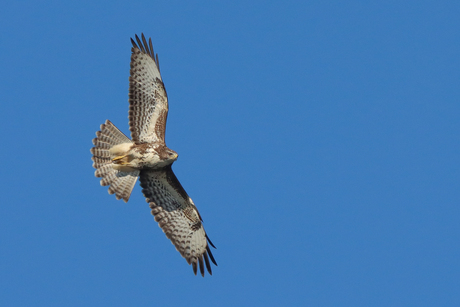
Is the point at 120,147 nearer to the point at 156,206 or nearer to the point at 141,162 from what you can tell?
the point at 141,162

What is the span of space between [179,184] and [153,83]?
6.38 ft

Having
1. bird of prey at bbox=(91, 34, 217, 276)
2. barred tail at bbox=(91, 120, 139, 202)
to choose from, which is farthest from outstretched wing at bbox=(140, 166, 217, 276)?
barred tail at bbox=(91, 120, 139, 202)

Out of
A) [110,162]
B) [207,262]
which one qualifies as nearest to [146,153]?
[110,162]

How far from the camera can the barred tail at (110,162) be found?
11.8 metres

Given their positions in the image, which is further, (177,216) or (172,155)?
(177,216)

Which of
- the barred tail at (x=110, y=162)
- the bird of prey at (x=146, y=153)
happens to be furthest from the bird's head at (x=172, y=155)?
the barred tail at (x=110, y=162)

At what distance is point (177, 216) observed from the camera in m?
12.3

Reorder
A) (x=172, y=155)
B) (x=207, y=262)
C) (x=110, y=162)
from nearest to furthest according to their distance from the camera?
(x=172, y=155)
(x=110, y=162)
(x=207, y=262)

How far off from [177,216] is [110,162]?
1656 millimetres

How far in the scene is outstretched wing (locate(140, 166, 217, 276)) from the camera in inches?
474

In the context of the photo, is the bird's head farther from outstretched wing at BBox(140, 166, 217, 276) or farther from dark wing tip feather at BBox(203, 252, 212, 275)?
dark wing tip feather at BBox(203, 252, 212, 275)

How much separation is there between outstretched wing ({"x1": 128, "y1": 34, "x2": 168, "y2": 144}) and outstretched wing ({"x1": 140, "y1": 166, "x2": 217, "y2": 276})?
30.7 inches

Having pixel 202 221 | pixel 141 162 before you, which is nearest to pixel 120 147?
pixel 141 162

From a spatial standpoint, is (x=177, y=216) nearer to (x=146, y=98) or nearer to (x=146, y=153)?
(x=146, y=153)
